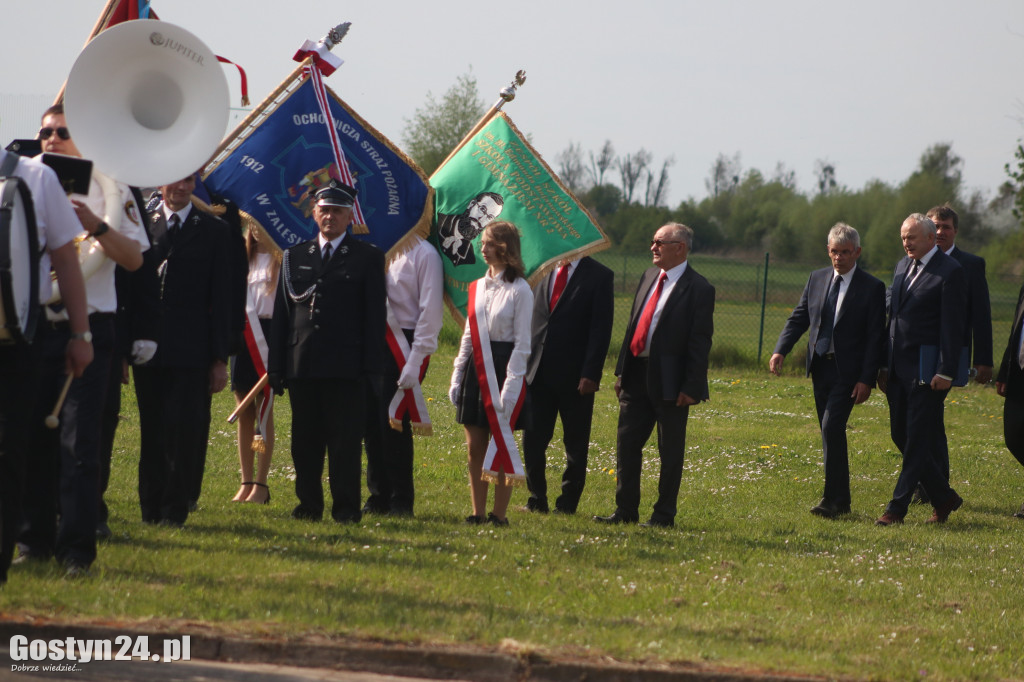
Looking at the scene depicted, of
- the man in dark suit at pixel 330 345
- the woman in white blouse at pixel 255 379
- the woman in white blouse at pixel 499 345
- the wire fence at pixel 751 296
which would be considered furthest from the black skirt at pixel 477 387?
the wire fence at pixel 751 296

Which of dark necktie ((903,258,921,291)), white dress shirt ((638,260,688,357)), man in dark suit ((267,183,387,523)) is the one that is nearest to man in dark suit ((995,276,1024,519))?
dark necktie ((903,258,921,291))

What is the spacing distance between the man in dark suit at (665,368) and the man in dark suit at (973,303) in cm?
229

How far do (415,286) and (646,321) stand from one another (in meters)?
1.67

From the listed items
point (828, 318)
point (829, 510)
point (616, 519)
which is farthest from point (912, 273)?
point (616, 519)

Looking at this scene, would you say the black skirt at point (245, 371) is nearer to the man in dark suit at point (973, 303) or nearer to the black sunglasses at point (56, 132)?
the black sunglasses at point (56, 132)

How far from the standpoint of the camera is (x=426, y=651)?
15.6ft

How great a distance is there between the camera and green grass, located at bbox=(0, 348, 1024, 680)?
501cm

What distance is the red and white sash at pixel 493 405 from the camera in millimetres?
7586

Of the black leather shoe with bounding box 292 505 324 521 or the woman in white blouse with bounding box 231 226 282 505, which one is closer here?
the black leather shoe with bounding box 292 505 324 521

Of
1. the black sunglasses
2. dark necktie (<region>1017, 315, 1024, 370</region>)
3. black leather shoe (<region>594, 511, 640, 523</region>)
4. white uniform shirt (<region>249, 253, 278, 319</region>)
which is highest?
the black sunglasses

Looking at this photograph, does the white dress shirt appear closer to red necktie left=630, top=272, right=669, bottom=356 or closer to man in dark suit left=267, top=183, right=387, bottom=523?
red necktie left=630, top=272, right=669, bottom=356

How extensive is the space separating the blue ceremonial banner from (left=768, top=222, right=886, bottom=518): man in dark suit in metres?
3.16

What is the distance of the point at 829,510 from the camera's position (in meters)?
9.25

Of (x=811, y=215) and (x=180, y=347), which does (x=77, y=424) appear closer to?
(x=180, y=347)
